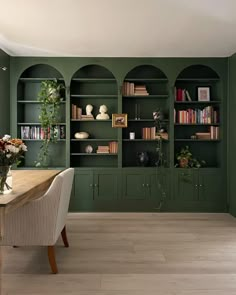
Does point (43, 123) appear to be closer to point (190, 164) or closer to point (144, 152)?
point (144, 152)

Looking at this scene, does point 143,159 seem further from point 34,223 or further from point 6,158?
point 6,158

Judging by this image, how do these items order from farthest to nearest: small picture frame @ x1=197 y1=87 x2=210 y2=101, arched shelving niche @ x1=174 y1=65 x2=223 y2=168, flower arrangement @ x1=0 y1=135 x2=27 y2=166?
small picture frame @ x1=197 y1=87 x2=210 y2=101 → arched shelving niche @ x1=174 y1=65 x2=223 y2=168 → flower arrangement @ x1=0 y1=135 x2=27 y2=166

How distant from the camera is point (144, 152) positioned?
228 inches

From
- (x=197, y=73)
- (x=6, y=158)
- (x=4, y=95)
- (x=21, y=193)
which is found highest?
(x=197, y=73)

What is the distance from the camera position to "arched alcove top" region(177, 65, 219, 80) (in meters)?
5.90

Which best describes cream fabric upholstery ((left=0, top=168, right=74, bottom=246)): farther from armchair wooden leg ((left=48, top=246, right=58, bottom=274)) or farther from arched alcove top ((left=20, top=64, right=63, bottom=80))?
arched alcove top ((left=20, top=64, right=63, bottom=80))

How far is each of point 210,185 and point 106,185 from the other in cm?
170

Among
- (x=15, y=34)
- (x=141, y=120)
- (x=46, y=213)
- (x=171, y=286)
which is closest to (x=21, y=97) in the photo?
(x=15, y=34)

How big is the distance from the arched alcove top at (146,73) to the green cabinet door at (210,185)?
1817 millimetres

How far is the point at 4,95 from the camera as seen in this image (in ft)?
17.6

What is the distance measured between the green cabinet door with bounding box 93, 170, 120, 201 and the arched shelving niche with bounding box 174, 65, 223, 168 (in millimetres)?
1169

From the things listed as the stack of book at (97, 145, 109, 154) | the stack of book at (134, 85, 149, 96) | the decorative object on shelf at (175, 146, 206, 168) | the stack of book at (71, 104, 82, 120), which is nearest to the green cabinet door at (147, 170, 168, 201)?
the decorative object on shelf at (175, 146, 206, 168)

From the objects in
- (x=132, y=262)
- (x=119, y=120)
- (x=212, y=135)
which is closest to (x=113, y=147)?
(x=119, y=120)

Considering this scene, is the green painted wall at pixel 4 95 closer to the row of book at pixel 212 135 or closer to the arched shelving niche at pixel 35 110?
the arched shelving niche at pixel 35 110
